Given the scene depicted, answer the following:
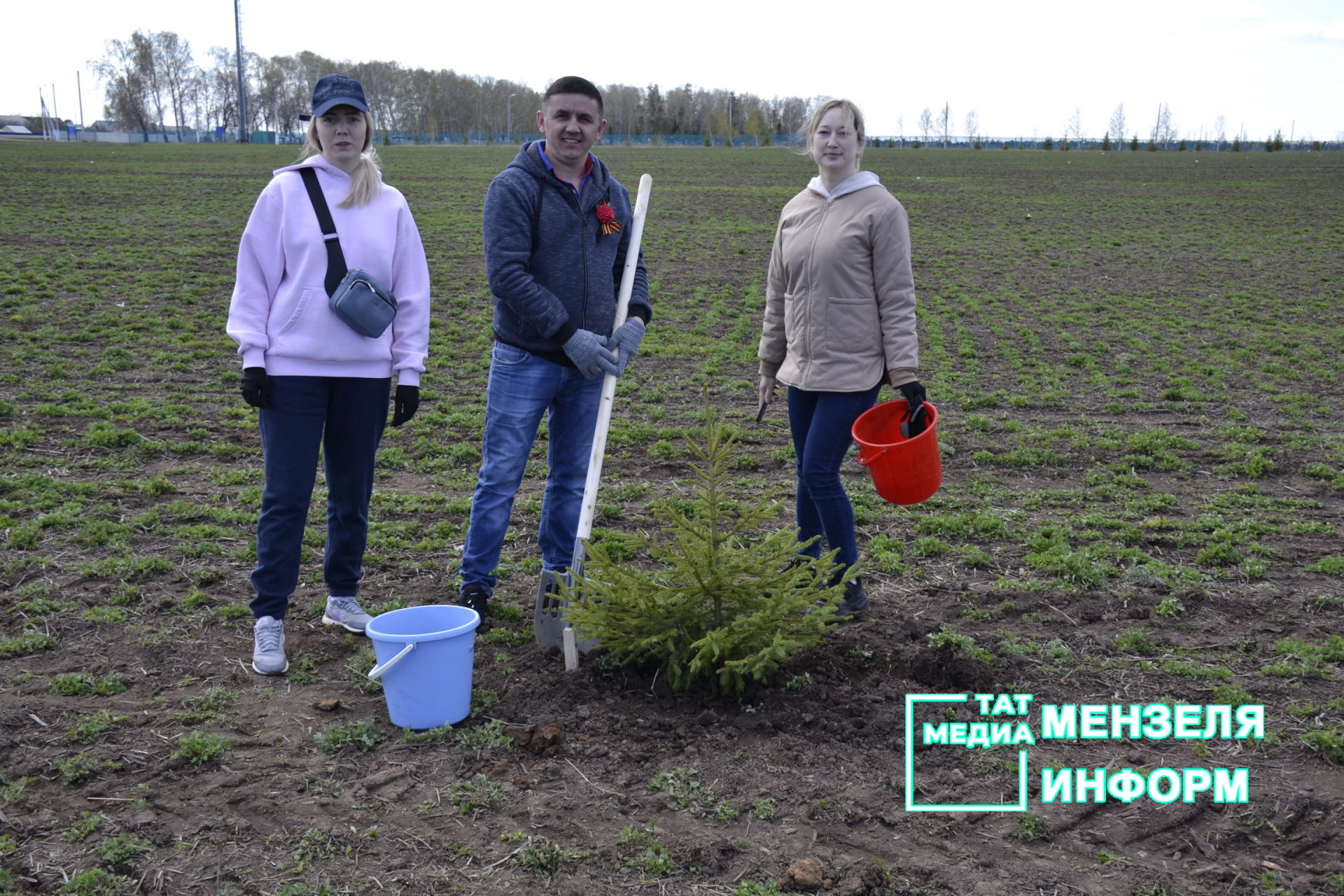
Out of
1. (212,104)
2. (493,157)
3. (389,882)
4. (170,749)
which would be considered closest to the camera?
(389,882)

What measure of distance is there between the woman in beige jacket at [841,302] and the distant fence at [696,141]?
61.2 m

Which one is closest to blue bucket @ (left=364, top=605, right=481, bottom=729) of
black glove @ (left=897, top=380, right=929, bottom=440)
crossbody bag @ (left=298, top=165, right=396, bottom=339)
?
crossbody bag @ (left=298, top=165, right=396, bottom=339)

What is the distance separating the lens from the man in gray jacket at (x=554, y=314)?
13.1 ft

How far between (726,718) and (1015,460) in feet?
13.2

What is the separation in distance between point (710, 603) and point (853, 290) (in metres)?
1.36

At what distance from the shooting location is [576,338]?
159 inches

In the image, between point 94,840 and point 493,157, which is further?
point 493,157

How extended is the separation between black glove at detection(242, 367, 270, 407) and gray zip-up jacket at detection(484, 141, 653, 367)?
89 cm

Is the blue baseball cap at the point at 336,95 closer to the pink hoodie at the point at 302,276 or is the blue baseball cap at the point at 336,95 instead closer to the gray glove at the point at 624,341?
the pink hoodie at the point at 302,276

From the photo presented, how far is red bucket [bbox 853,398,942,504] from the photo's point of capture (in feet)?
12.9

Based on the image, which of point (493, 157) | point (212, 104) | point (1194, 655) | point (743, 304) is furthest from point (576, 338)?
point (212, 104)

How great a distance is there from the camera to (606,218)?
4227 mm

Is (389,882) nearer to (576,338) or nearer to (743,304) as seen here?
(576,338)

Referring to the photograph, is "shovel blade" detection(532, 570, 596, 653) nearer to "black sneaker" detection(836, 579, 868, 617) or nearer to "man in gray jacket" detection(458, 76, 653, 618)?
"man in gray jacket" detection(458, 76, 653, 618)
